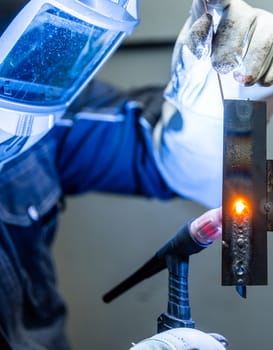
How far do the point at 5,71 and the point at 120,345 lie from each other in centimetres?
28

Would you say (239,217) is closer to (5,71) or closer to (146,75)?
(5,71)

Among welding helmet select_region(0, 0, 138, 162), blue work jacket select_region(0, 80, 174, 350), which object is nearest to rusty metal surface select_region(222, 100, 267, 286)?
welding helmet select_region(0, 0, 138, 162)

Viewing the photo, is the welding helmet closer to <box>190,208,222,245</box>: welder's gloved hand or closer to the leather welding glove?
the leather welding glove

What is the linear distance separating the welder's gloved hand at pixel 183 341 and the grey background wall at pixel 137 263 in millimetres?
21

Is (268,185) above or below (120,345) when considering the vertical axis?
above

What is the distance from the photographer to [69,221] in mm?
1099

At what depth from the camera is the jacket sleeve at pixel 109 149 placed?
0.87 m

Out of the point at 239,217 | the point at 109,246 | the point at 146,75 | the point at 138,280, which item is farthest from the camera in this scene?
the point at 146,75

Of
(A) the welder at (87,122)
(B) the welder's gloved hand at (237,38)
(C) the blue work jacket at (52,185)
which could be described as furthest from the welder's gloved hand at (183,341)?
(C) the blue work jacket at (52,185)

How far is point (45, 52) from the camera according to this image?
487mm

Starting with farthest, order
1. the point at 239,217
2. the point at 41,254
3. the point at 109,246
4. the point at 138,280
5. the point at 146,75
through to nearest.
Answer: the point at 146,75 < the point at 109,246 < the point at 41,254 < the point at 138,280 < the point at 239,217

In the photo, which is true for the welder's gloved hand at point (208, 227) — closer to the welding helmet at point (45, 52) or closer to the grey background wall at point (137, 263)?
the grey background wall at point (137, 263)

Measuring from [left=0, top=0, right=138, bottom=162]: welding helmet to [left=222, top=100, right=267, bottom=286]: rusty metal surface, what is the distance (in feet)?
0.51

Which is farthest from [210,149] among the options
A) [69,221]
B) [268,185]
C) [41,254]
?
[69,221]
